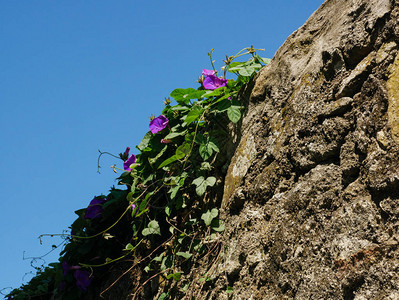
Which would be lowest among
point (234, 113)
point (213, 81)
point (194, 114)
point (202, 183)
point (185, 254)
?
point (185, 254)

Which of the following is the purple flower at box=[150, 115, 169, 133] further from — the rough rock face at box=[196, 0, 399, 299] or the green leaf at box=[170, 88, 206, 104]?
the rough rock face at box=[196, 0, 399, 299]

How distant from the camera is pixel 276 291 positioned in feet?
5.31

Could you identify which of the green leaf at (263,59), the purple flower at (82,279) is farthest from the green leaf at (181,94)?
the purple flower at (82,279)

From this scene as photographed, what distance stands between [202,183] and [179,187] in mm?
193

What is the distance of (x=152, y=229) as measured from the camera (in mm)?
2467

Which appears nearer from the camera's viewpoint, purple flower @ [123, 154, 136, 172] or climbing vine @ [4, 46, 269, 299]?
climbing vine @ [4, 46, 269, 299]

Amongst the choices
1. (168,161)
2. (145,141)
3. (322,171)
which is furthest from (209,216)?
(145,141)

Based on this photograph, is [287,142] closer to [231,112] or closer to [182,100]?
[231,112]

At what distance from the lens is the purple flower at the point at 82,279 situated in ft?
9.80

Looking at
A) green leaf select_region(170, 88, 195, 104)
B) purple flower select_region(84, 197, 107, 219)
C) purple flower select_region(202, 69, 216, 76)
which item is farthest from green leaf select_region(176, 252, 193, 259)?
purple flower select_region(84, 197, 107, 219)

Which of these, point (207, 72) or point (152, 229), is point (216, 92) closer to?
point (207, 72)

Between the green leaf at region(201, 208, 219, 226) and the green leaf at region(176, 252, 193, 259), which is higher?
→ the green leaf at region(201, 208, 219, 226)

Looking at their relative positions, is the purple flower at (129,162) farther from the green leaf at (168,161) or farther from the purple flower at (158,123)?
the green leaf at (168,161)

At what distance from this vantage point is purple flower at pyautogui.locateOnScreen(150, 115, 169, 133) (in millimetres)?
2633
